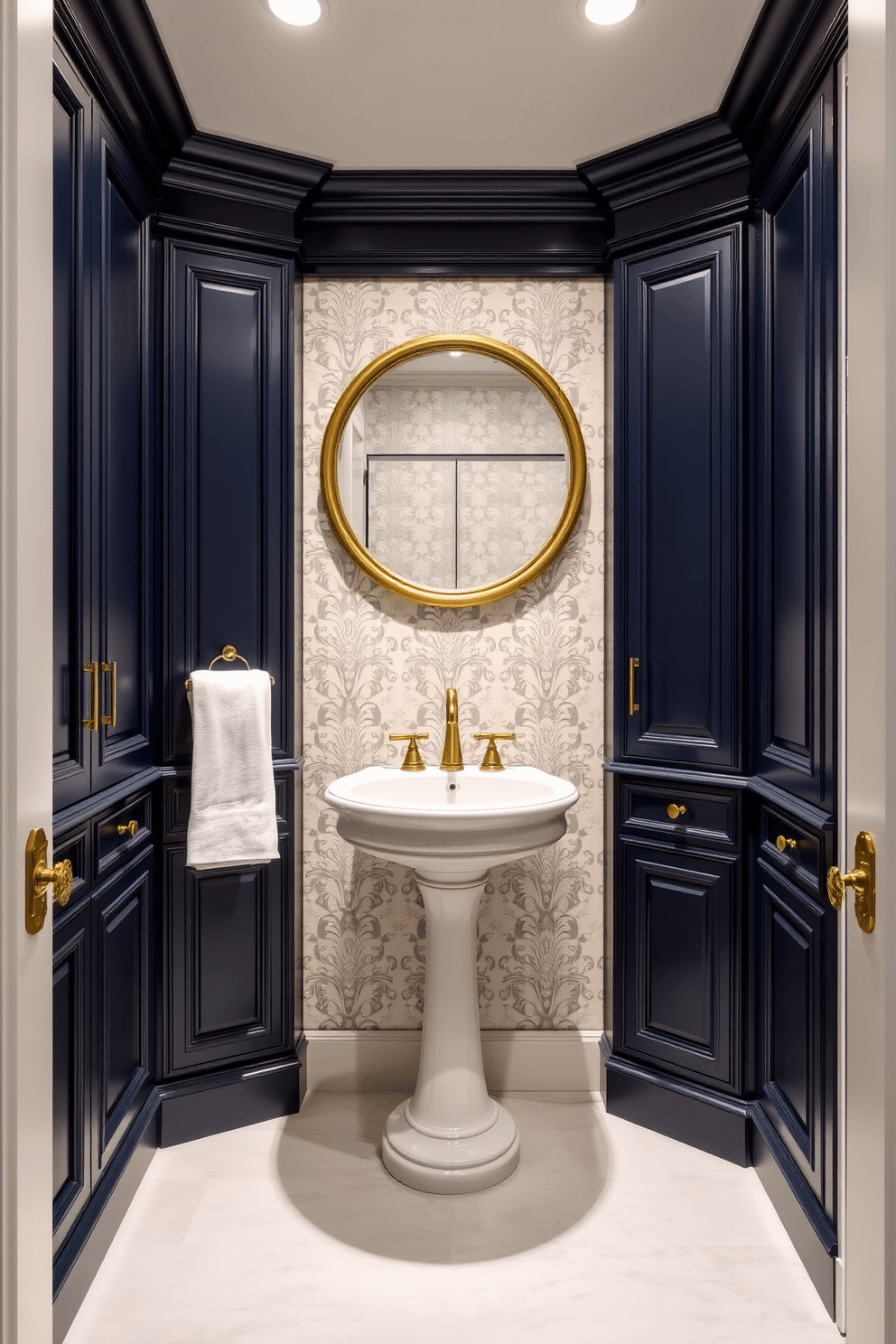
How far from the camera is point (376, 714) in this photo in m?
2.37

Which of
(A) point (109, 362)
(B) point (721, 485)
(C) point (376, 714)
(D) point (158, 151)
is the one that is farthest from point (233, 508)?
(B) point (721, 485)

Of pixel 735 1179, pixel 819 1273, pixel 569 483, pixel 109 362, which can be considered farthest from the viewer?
pixel 569 483

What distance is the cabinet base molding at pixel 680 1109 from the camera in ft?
6.61

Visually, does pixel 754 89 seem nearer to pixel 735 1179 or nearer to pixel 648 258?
pixel 648 258

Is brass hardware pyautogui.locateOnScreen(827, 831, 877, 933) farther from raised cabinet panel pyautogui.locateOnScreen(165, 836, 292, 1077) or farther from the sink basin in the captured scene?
raised cabinet panel pyautogui.locateOnScreen(165, 836, 292, 1077)

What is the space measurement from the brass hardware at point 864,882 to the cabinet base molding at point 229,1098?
1749 millimetres

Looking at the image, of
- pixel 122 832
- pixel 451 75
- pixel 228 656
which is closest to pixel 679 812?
pixel 228 656

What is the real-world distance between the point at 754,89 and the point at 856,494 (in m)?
1.41

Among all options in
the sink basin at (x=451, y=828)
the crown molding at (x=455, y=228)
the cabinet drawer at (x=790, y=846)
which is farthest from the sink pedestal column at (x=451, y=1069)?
the crown molding at (x=455, y=228)

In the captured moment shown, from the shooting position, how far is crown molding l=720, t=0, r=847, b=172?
61.2 inches

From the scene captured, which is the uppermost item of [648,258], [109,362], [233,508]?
[648,258]

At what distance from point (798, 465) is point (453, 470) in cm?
92

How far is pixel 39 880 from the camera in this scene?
0.90 m

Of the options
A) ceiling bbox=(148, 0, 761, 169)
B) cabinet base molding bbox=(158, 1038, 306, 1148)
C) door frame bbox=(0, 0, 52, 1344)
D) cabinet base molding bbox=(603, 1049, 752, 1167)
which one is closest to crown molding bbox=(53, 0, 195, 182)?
ceiling bbox=(148, 0, 761, 169)
